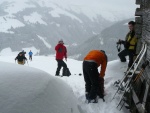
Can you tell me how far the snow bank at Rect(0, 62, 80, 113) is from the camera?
3.84 meters

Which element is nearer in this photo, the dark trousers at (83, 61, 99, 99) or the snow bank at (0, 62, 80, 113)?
the snow bank at (0, 62, 80, 113)

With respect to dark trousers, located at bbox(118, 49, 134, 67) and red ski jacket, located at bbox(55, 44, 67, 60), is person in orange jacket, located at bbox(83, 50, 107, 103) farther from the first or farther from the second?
red ski jacket, located at bbox(55, 44, 67, 60)

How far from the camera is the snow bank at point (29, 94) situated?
12.6ft

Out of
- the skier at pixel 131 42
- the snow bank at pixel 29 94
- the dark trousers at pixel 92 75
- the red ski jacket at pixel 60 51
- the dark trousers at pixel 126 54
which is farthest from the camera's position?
the red ski jacket at pixel 60 51

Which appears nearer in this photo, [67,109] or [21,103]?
[21,103]

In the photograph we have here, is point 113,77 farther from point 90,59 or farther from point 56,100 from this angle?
point 56,100

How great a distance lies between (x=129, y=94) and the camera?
7441 mm

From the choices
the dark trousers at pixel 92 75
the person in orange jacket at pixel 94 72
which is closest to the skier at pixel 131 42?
the person in orange jacket at pixel 94 72

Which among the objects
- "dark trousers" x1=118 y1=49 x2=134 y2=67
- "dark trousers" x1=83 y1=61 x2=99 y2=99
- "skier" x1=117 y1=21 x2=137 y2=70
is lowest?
"dark trousers" x1=83 y1=61 x2=99 y2=99

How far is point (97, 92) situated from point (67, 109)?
2191mm

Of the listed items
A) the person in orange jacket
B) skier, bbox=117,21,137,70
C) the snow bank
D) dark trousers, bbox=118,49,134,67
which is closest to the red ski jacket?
dark trousers, bbox=118,49,134,67

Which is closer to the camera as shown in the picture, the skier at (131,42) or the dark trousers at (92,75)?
the dark trousers at (92,75)

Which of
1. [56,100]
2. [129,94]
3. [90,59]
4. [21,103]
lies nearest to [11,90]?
[21,103]

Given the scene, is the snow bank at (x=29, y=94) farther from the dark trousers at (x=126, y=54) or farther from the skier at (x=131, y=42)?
the skier at (x=131, y=42)
